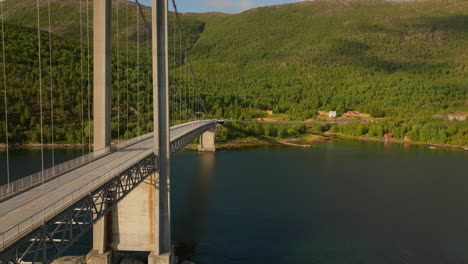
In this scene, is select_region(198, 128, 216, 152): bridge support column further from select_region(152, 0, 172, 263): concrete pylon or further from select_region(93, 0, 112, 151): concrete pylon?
select_region(93, 0, 112, 151): concrete pylon

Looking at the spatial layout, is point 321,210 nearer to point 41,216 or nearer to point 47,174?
point 47,174

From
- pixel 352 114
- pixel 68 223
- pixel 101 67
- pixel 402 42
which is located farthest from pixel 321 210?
pixel 402 42

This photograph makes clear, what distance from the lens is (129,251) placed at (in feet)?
53.1

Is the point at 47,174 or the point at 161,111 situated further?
the point at 161,111

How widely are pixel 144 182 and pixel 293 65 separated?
102602 mm

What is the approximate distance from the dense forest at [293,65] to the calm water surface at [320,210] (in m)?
8.22

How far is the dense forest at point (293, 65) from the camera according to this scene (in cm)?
4941

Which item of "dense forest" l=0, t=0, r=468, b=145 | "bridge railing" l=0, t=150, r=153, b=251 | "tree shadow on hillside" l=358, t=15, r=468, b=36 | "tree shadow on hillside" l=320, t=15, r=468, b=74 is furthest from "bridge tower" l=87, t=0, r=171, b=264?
"tree shadow on hillside" l=358, t=15, r=468, b=36

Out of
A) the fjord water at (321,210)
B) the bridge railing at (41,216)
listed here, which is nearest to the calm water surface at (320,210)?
the fjord water at (321,210)

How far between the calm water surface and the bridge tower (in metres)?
2.00

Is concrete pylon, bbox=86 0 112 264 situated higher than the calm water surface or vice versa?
concrete pylon, bbox=86 0 112 264

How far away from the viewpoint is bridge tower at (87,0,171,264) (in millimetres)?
14441

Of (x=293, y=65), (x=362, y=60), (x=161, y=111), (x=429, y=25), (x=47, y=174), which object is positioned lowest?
(x=47, y=174)

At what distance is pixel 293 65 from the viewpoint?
113375 mm
